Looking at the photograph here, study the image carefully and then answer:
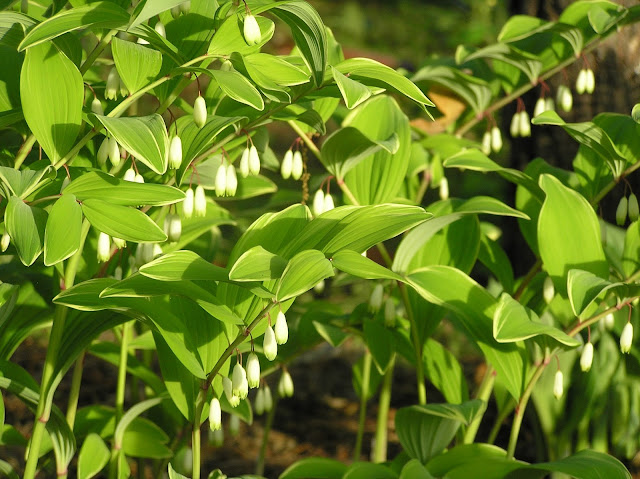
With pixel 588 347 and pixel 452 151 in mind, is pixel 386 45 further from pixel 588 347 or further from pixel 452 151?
pixel 588 347

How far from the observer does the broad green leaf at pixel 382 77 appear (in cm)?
113

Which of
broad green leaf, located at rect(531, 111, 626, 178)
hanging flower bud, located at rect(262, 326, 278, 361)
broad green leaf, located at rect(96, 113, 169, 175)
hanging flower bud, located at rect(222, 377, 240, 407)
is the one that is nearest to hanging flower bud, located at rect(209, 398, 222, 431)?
hanging flower bud, located at rect(222, 377, 240, 407)

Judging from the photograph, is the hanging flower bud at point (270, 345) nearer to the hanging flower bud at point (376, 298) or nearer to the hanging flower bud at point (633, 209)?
the hanging flower bud at point (376, 298)

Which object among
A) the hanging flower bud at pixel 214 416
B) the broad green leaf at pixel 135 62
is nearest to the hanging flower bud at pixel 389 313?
the hanging flower bud at pixel 214 416

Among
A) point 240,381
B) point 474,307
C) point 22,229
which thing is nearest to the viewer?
point 22,229

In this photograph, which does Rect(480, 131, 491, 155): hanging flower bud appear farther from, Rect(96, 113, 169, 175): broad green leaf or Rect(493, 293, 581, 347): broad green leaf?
Rect(96, 113, 169, 175): broad green leaf

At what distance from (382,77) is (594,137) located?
0.54m

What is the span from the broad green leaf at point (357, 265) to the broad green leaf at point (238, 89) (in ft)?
0.82

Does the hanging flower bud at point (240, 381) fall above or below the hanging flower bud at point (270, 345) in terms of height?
below

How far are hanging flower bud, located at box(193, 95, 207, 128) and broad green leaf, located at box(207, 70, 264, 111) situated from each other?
0.19ft

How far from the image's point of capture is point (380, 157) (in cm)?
164

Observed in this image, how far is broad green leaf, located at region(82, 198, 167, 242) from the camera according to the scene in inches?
40.9

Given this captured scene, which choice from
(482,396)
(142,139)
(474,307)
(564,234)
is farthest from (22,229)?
(482,396)

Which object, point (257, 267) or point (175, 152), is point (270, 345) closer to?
point (257, 267)
